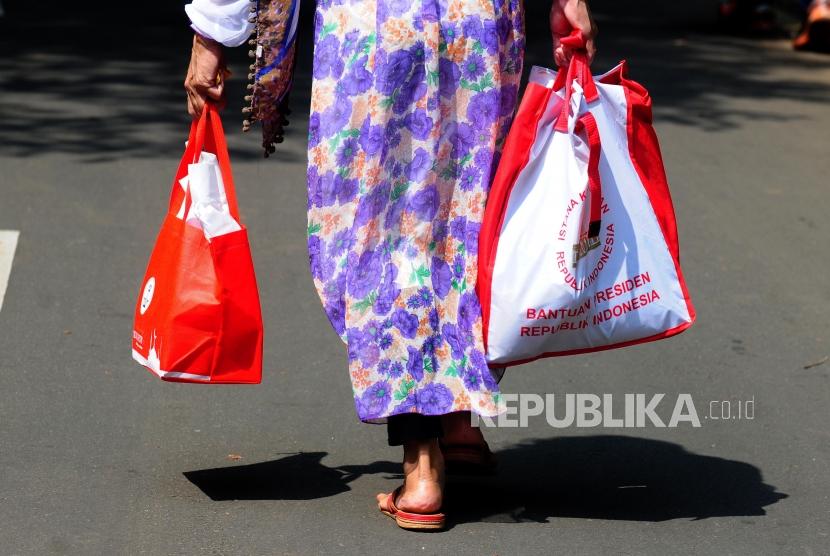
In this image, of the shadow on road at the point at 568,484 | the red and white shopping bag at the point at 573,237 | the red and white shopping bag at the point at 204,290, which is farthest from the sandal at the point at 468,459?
the red and white shopping bag at the point at 204,290

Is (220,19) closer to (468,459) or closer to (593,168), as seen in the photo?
(593,168)

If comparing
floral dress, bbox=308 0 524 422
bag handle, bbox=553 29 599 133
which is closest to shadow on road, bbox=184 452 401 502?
floral dress, bbox=308 0 524 422

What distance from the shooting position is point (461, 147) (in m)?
3.48

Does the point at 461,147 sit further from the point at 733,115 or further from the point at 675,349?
the point at 733,115

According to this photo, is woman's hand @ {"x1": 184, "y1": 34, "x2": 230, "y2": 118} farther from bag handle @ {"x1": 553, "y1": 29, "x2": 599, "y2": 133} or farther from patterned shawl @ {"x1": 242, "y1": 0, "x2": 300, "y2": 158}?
bag handle @ {"x1": 553, "y1": 29, "x2": 599, "y2": 133}

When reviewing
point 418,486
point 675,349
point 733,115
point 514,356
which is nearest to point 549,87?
point 514,356

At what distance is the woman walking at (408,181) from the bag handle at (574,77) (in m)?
0.03

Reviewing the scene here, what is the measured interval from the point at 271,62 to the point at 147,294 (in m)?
0.69

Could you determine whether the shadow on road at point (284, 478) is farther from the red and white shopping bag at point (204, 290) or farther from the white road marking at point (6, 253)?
the white road marking at point (6, 253)

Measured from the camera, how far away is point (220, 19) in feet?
11.3

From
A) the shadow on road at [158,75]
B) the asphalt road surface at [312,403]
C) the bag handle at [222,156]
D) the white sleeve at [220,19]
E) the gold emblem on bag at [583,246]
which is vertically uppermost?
the white sleeve at [220,19]

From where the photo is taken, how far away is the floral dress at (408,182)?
336cm

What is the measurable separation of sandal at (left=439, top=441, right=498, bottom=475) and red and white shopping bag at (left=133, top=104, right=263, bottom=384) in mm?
604

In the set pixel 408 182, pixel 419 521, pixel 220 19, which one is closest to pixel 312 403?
pixel 419 521
